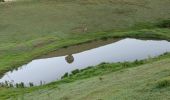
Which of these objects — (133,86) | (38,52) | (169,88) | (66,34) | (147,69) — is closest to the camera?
(169,88)

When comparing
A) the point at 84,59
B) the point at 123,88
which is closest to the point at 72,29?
the point at 84,59

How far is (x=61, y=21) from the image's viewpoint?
68875mm

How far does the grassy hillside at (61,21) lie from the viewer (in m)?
57.5

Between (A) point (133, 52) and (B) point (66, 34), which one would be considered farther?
(B) point (66, 34)

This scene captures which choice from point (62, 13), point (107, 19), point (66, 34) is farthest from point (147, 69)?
point (62, 13)

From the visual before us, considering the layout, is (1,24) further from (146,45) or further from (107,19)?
Answer: (146,45)

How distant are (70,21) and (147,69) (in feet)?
130

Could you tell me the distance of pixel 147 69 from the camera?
30.3m

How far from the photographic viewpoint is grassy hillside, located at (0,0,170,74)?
57.5m

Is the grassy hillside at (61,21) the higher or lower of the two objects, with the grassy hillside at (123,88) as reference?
higher

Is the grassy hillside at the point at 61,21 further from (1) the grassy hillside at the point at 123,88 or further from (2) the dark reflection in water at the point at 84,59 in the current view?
(1) the grassy hillside at the point at 123,88

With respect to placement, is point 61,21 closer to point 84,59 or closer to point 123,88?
point 84,59

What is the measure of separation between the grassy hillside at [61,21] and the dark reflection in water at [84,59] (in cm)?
220

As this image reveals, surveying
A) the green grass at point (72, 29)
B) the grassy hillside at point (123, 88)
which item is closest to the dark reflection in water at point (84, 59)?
the green grass at point (72, 29)
